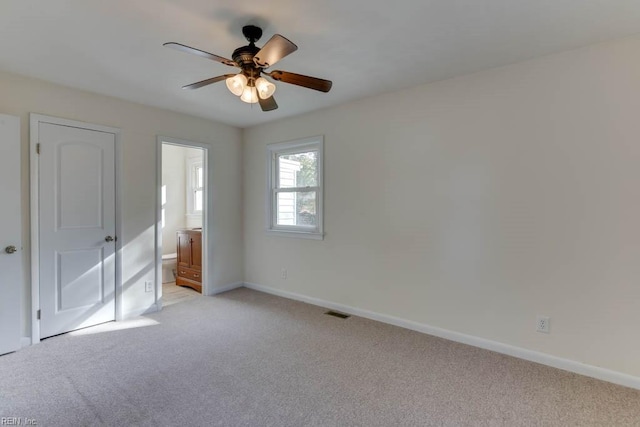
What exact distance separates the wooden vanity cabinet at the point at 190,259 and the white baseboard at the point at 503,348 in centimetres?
190

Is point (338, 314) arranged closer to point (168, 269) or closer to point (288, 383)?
point (288, 383)

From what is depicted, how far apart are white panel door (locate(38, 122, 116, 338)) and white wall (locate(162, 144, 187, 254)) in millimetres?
2536

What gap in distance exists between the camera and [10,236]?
2.75m

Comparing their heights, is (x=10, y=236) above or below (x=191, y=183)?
below

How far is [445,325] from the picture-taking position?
3074 mm

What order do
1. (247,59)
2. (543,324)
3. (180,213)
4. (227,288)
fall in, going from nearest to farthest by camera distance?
(247,59)
(543,324)
(227,288)
(180,213)

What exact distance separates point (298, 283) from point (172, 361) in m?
1.93

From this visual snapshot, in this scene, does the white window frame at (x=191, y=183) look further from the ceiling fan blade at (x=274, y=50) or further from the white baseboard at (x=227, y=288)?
the ceiling fan blade at (x=274, y=50)

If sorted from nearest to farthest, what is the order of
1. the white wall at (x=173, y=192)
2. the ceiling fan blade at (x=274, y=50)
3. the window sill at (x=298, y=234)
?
the ceiling fan blade at (x=274, y=50), the window sill at (x=298, y=234), the white wall at (x=173, y=192)

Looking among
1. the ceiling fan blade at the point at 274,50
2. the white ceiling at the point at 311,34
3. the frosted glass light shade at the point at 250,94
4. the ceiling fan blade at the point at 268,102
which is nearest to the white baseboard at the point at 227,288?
the white ceiling at the point at 311,34

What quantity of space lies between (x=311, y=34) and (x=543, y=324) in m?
2.94

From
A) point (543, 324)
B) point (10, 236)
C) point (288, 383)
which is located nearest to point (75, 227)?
point (10, 236)

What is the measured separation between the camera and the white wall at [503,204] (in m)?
2.30

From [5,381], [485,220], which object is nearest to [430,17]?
[485,220]
